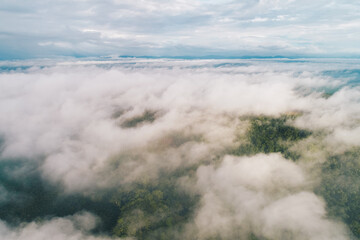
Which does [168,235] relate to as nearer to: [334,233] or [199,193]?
[199,193]

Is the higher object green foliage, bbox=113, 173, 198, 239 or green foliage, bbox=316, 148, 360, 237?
green foliage, bbox=316, 148, 360, 237

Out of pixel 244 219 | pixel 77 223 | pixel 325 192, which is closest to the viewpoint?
pixel 244 219

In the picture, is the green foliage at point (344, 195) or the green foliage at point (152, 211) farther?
the green foliage at point (344, 195)

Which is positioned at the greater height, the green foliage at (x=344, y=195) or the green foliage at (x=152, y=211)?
the green foliage at (x=344, y=195)

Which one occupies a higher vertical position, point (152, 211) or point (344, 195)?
point (344, 195)

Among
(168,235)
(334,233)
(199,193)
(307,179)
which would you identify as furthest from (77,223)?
(307,179)

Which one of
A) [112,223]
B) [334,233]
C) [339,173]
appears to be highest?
[339,173]

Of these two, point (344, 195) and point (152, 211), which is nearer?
point (152, 211)

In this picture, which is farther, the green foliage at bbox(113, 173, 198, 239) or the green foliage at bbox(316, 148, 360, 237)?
A: the green foliage at bbox(316, 148, 360, 237)
